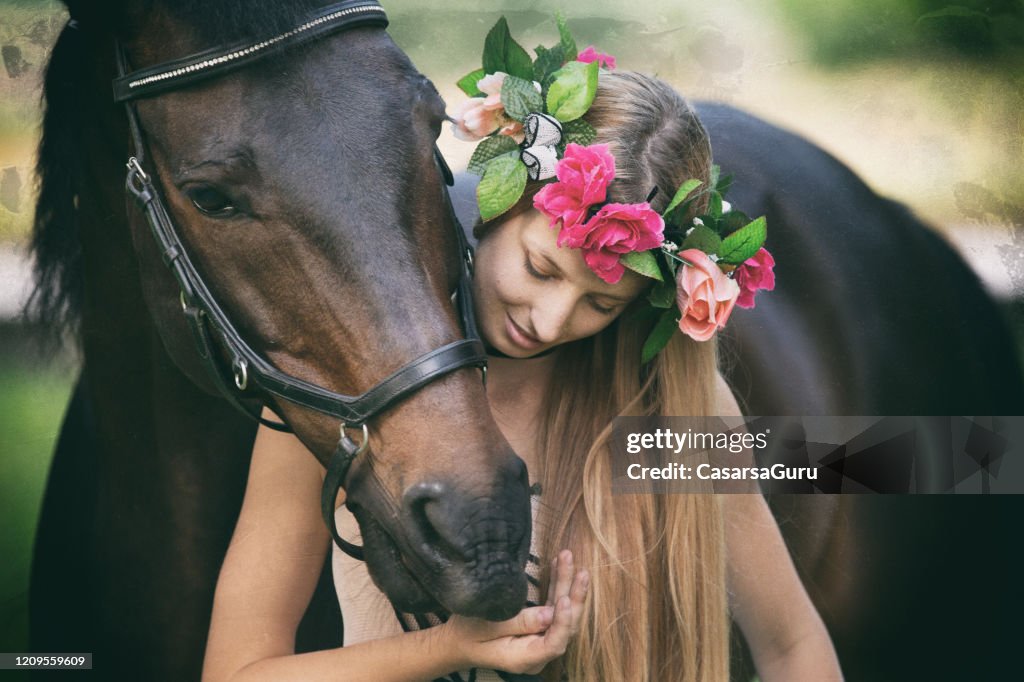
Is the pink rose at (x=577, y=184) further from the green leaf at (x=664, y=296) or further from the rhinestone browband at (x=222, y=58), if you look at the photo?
the rhinestone browband at (x=222, y=58)

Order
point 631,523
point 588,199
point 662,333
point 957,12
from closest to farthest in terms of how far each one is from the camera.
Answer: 1. point 588,199
2. point 662,333
3. point 631,523
4. point 957,12

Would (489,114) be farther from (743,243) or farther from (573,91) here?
(743,243)

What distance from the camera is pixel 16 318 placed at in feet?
6.08

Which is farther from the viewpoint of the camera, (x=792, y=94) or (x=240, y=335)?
(x=792, y=94)

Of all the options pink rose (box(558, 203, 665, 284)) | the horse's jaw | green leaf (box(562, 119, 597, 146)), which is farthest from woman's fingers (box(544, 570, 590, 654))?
green leaf (box(562, 119, 597, 146))

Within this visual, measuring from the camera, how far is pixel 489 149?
148 cm

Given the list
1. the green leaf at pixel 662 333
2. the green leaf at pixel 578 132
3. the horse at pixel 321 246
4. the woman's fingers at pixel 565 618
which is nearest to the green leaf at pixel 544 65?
the green leaf at pixel 578 132

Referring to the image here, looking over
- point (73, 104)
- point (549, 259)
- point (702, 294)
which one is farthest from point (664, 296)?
point (73, 104)

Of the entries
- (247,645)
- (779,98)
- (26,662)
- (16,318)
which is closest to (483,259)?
(247,645)

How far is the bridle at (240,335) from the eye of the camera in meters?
1.20

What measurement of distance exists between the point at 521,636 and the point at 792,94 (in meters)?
1.36

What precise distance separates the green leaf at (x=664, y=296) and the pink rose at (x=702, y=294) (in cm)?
3

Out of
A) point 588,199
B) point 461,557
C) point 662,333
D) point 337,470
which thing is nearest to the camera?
point 461,557

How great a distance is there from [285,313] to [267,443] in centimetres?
44
